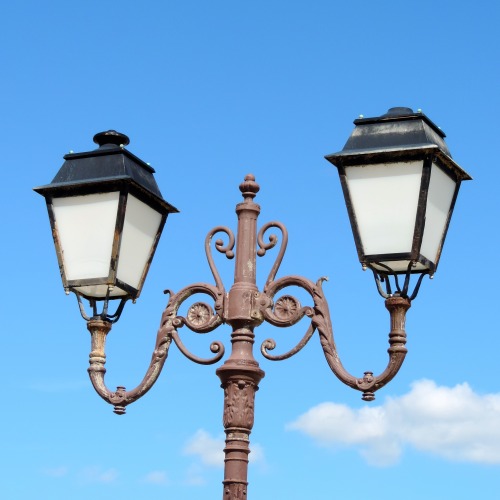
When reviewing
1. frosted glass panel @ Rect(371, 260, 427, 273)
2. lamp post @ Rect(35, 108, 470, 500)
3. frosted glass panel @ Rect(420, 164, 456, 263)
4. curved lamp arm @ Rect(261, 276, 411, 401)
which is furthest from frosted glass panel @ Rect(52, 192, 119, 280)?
frosted glass panel @ Rect(420, 164, 456, 263)

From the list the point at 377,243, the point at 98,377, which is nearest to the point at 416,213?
the point at 377,243

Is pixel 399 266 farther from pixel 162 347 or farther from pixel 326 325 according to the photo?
pixel 162 347

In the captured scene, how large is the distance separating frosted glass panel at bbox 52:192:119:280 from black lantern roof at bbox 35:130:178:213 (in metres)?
0.06

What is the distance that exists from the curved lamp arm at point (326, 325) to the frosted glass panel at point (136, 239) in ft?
2.95

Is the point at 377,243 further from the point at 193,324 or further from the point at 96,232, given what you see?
the point at 96,232

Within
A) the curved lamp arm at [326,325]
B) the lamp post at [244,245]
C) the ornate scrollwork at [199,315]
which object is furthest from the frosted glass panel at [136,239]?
the curved lamp arm at [326,325]

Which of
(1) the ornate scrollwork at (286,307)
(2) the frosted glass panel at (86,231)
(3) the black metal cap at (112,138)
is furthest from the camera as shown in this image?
(3) the black metal cap at (112,138)

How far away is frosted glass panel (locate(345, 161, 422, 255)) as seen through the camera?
7.11m

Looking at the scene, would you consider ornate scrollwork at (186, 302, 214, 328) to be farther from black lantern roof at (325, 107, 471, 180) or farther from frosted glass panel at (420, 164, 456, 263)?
frosted glass panel at (420, 164, 456, 263)

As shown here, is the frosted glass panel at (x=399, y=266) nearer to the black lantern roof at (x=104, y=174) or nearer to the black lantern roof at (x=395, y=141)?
the black lantern roof at (x=395, y=141)

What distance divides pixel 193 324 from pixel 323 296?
76cm

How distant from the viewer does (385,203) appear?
7172mm

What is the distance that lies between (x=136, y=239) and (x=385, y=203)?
61.1 inches

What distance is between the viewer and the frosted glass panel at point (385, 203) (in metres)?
7.11
